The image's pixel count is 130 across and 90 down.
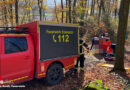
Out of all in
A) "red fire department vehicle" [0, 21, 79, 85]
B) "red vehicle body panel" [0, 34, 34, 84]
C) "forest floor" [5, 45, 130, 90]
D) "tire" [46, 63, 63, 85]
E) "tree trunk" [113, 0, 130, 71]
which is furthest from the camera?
"tree trunk" [113, 0, 130, 71]

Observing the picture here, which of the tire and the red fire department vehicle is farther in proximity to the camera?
the tire

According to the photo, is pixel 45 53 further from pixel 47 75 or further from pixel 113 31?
pixel 113 31

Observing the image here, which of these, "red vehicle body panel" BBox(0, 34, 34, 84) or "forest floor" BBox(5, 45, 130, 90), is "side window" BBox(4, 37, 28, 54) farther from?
"forest floor" BBox(5, 45, 130, 90)

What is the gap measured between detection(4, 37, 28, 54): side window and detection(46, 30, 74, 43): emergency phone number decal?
3.05 feet

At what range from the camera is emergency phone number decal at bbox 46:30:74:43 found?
471cm

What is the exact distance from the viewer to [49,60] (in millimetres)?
4574

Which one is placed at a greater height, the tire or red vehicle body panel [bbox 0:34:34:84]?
red vehicle body panel [bbox 0:34:34:84]

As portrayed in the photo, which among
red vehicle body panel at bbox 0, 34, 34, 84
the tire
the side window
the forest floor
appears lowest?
the forest floor

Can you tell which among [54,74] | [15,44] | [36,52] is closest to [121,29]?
[54,74]

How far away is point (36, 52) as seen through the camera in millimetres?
4285

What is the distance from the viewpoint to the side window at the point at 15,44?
3.79m

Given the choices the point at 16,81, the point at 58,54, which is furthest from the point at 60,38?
the point at 16,81

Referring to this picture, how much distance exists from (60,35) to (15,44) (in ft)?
5.76

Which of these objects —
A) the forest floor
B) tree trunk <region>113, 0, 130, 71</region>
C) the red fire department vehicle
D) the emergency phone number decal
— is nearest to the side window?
the red fire department vehicle
